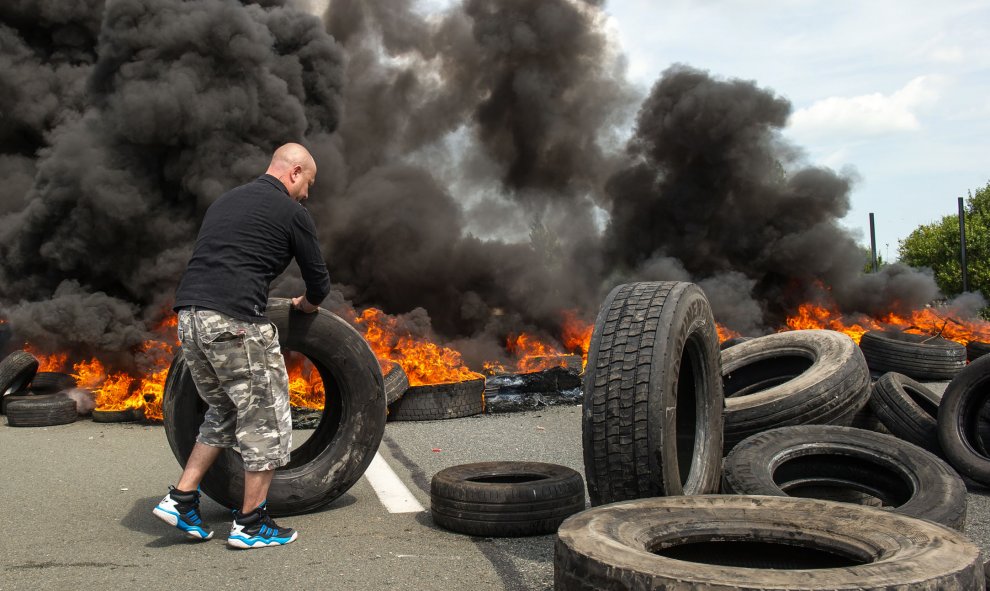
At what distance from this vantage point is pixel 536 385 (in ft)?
35.0

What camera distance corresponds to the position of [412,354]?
11430mm

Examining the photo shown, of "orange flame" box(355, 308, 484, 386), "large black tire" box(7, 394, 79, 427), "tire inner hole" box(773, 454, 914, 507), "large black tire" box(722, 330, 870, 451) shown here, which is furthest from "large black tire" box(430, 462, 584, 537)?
"large black tire" box(7, 394, 79, 427)

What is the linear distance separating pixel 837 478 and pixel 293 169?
371 centimetres

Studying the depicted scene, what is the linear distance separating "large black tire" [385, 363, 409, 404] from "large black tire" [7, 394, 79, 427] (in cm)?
431

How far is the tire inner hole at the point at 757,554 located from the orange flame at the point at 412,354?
7.37 m

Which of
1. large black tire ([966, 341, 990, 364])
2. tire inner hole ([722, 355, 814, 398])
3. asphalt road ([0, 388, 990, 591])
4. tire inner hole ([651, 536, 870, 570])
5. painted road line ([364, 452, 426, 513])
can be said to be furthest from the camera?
large black tire ([966, 341, 990, 364])

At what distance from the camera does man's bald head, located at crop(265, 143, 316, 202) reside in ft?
14.6

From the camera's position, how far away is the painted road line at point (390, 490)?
5062 millimetres

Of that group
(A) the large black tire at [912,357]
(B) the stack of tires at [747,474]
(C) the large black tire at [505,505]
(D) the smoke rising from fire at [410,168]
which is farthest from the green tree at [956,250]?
(C) the large black tire at [505,505]

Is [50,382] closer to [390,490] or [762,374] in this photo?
[390,490]

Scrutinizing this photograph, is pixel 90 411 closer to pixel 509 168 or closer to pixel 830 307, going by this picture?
pixel 509 168

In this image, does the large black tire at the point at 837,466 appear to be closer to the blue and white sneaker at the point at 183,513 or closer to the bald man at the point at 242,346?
the bald man at the point at 242,346

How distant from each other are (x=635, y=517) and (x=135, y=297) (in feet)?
39.9

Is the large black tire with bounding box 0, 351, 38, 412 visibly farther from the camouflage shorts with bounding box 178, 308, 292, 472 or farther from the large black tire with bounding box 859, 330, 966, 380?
the large black tire with bounding box 859, 330, 966, 380
